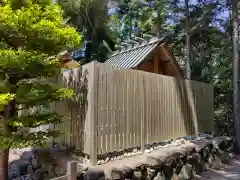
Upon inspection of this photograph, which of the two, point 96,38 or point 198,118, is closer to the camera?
point 198,118

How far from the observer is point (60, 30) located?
4426 mm

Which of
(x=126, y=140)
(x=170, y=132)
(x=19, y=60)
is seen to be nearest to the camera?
(x=19, y=60)

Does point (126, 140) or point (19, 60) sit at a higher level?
point (19, 60)

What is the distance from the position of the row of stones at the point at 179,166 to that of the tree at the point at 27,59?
121cm

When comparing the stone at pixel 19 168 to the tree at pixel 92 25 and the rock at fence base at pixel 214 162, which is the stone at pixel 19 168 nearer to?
the rock at fence base at pixel 214 162

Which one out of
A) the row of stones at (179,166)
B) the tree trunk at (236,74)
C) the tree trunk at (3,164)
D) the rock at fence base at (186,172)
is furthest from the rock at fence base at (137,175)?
the tree trunk at (236,74)

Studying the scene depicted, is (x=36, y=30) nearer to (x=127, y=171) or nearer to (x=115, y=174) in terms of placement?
(x=115, y=174)

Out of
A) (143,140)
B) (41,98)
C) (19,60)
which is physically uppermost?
(19,60)

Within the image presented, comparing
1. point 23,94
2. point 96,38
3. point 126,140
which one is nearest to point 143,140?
point 126,140

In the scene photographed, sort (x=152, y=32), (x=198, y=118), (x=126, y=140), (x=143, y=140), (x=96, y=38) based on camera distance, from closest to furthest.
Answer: (x=126, y=140), (x=143, y=140), (x=198, y=118), (x=152, y=32), (x=96, y=38)

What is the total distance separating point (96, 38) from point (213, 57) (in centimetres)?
950

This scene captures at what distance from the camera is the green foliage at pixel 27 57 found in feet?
13.5

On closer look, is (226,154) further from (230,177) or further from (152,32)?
(152,32)

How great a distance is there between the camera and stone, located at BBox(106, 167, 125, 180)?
4.84 meters
